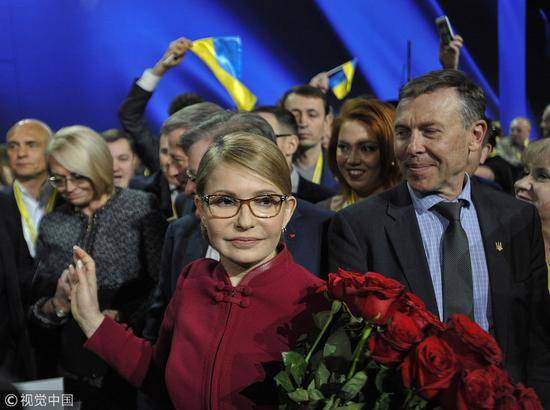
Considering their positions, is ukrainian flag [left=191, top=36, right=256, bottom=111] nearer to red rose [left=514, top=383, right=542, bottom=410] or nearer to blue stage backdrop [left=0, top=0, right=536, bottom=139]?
blue stage backdrop [left=0, top=0, right=536, bottom=139]

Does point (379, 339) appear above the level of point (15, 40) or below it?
below

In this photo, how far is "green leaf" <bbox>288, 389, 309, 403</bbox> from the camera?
151cm

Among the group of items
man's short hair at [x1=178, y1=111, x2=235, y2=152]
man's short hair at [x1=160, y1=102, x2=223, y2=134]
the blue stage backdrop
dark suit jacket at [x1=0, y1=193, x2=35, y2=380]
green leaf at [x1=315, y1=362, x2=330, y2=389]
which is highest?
the blue stage backdrop

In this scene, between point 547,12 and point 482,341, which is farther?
point 547,12

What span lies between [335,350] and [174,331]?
0.61 m

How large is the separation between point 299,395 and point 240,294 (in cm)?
48

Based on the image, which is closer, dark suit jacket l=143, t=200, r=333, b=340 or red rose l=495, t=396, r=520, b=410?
red rose l=495, t=396, r=520, b=410

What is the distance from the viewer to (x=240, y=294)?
195cm

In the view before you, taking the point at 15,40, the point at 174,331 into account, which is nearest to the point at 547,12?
the point at 15,40

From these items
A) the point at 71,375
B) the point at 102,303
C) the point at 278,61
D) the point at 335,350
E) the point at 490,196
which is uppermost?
the point at 278,61

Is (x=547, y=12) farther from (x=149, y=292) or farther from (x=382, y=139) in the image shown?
(x=149, y=292)

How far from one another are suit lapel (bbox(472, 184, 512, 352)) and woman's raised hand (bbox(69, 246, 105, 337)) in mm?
1145

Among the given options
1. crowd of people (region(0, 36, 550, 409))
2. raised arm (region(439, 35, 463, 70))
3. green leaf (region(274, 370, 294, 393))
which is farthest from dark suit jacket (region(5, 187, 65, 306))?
raised arm (region(439, 35, 463, 70))

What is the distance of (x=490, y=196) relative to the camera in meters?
2.54
